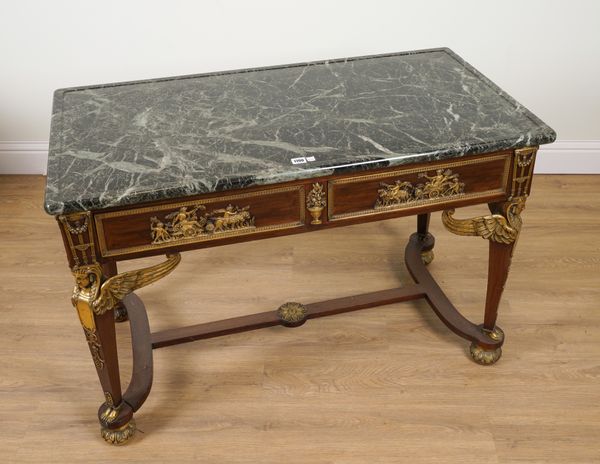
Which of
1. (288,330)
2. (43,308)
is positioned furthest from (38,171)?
(288,330)

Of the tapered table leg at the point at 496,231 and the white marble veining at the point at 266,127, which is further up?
the white marble veining at the point at 266,127

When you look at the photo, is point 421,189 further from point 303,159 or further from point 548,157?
point 548,157

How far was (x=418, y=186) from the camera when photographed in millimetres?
1917

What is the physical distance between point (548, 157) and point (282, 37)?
149 cm

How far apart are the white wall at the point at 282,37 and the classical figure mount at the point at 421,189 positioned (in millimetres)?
1451

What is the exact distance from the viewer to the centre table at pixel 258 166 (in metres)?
1.75

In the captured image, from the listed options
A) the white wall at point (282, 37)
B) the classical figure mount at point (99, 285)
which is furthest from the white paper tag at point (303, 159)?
the white wall at point (282, 37)

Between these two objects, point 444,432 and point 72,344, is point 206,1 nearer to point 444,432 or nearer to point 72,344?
point 72,344

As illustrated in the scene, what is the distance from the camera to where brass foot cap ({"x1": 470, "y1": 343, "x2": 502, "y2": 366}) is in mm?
2371

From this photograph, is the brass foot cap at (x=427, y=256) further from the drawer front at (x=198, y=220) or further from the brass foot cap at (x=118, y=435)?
the brass foot cap at (x=118, y=435)

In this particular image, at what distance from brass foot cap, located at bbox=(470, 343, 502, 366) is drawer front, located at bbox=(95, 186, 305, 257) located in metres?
0.91

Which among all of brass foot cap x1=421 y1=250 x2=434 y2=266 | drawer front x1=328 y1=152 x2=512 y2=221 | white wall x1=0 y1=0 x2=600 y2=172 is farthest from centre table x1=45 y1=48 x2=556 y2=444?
white wall x1=0 y1=0 x2=600 y2=172

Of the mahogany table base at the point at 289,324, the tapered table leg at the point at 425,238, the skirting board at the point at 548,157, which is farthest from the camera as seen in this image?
the skirting board at the point at 548,157

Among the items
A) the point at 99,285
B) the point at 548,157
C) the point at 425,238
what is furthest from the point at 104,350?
the point at 548,157
